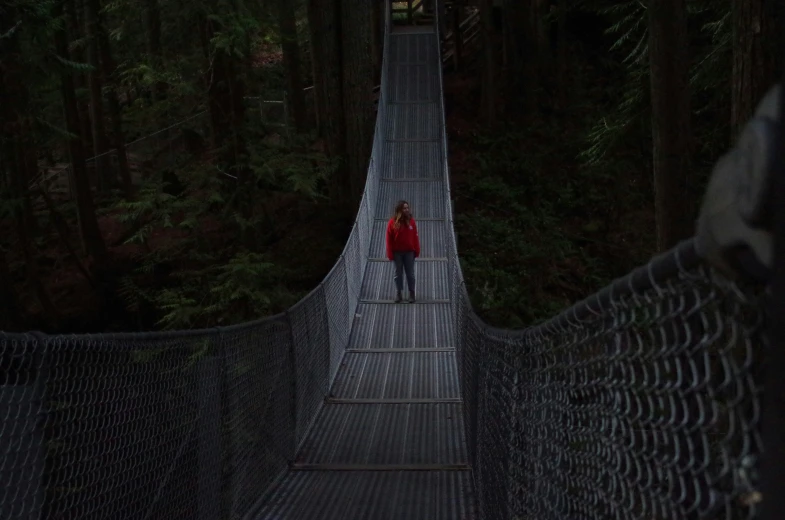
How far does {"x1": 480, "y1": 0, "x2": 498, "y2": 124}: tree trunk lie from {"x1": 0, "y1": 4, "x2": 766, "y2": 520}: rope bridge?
832 cm

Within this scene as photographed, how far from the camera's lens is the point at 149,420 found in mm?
2850

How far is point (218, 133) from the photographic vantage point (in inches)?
470

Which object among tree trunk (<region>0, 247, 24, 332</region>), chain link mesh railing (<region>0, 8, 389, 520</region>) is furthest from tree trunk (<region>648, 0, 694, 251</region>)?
tree trunk (<region>0, 247, 24, 332</region>)

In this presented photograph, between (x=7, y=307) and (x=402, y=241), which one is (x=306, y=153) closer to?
(x=402, y=241)

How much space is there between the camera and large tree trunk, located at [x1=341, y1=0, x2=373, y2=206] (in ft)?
38.5

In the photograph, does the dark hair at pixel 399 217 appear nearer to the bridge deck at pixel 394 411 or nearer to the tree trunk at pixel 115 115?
the bridge deck at pixel 394 411

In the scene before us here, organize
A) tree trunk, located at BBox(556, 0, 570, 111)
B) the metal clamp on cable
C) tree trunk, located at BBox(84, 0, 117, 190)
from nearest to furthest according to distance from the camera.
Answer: the metal clamp on cable
tree trunk, located at BBox(84, 0, 117, 190)
tree trunk, located at BBox(556, 0, 570, 111)

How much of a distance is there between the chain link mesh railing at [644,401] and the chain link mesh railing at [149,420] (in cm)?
114

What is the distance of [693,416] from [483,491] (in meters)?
3.05

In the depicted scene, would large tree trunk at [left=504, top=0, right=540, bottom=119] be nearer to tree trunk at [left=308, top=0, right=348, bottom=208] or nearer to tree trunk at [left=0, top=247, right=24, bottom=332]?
tree trunk at [left=308, top=0, right=348, bottom=208]

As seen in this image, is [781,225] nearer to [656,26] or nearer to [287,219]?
[656,26]

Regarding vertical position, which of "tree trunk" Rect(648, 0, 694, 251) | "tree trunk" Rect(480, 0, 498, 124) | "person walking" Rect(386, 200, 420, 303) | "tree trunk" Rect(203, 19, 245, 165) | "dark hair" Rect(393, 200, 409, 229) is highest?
"tree trunk" Rect(480, 0, 498, 124)

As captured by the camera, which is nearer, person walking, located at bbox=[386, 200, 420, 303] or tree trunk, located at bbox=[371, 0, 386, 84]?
person walking, located at bbox=[386, 200, 420, 303]

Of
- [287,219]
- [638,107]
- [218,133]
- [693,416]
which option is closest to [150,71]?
[218,133]
